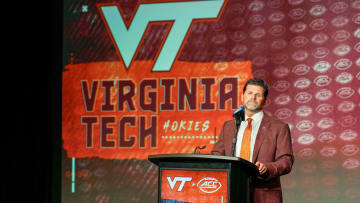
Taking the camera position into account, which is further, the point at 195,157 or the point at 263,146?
the point at 263,146

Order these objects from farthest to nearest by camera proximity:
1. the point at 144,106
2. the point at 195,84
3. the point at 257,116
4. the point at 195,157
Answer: the point at 144,106 → the point at 195,84 → the point at 257,116 → the point at 195,157

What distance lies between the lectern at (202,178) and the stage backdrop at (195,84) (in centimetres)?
208

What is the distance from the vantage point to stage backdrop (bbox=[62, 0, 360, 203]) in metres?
4.08

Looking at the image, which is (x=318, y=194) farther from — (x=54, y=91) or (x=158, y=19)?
(x=54, y=91)

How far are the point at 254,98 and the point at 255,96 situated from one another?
0.05 ft

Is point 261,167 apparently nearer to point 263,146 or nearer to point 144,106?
point 263,146

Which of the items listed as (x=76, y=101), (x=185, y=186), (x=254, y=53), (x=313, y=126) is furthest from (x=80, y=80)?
(x=185, y=186)

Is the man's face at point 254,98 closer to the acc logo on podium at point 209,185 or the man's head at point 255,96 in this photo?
the man's head at point 255,96

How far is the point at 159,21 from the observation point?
179 inches

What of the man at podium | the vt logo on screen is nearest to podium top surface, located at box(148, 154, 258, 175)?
the man at podium

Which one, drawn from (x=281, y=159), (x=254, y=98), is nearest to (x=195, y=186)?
(x=281, y=159)

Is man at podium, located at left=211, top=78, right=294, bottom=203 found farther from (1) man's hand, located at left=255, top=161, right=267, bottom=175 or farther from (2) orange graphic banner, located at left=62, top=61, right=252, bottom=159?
(2) orange graphic banner, located at left=62, top=61, right=252, bottom=159

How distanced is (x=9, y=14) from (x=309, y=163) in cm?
335

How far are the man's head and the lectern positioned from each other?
72 centimetres
